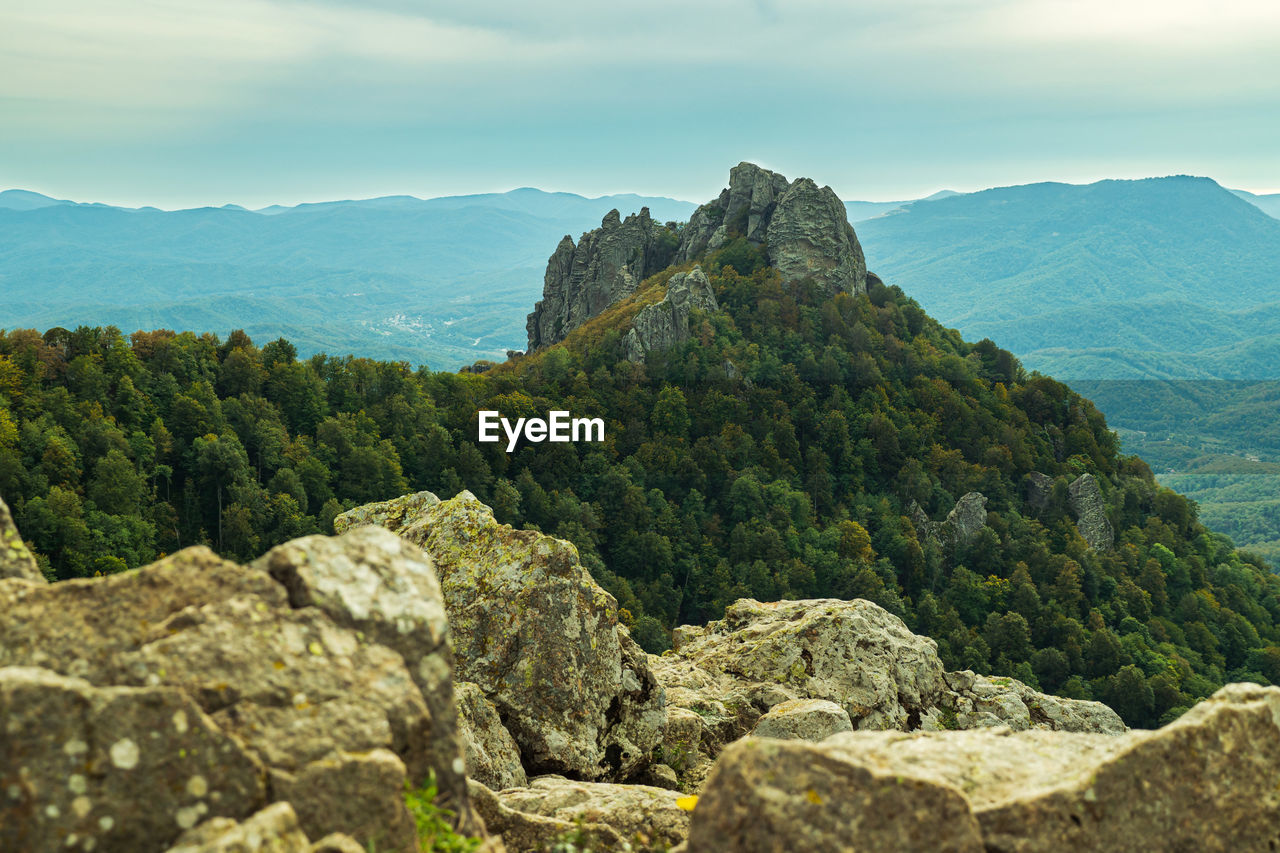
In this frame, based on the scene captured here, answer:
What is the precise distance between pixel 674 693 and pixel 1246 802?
1253cm

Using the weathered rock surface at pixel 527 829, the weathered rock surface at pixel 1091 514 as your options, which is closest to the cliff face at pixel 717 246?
the weathered rock surface at pixel 1091 514

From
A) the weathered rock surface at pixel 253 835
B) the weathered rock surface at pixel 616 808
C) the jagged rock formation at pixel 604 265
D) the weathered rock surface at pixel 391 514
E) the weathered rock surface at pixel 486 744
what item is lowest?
the weathered rock surface at pixel 486 744

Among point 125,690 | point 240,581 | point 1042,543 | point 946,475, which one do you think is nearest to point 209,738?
point 125,690

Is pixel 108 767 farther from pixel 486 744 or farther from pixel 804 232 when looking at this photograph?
pixel 804 232

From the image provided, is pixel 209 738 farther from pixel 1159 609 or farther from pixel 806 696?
pixel 1159 609

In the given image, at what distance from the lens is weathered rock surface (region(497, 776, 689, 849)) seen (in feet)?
32.3

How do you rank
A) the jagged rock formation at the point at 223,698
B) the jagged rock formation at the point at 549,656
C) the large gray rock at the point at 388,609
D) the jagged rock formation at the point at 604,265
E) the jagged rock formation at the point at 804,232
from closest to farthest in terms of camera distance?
the jagged rock formation at the point at 223,698, the large gray rock at the point at 388,609, the jagged rock formation at the point at 549,656, the jagged rock formation at the point at 804,232, the jagged rock formation at the point at 604,265

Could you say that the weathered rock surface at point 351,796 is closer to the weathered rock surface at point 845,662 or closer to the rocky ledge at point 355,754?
the rocky ledge at point 355,754

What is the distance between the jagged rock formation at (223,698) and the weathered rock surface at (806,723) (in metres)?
10.2

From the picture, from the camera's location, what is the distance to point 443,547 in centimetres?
1745

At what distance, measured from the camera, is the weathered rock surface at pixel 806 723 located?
53.0 feet

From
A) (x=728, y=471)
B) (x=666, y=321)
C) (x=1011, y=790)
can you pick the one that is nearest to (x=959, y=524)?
(x=728, y=471)

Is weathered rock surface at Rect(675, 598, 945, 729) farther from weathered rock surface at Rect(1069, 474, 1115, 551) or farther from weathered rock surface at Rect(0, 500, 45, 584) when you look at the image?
weathered rock surface at Rect(1069, 474, 1115, 551)

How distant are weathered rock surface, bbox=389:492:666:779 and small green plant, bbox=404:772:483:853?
7971mm
